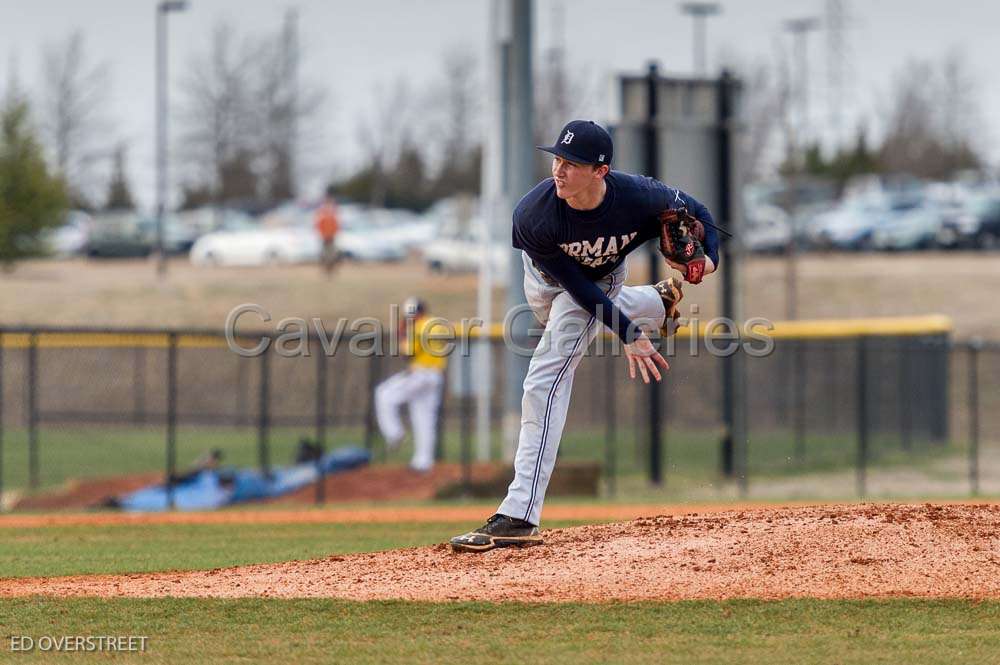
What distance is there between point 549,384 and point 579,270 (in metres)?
0.59

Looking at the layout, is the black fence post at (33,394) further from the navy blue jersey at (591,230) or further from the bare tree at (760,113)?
the bare tree at (760,113)

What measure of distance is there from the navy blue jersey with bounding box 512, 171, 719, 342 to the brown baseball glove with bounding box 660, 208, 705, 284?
60mm

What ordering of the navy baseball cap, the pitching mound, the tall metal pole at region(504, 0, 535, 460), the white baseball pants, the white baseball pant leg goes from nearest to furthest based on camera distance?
the pitching mound < the navy baseball cap < the white baseball pant leg < the white baseball pants < the tall metal pole at region(504, 0, 535, 460)

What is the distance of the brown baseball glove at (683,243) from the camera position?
7.07 m

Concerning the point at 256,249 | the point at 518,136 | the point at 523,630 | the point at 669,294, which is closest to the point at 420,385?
the point at 518,136

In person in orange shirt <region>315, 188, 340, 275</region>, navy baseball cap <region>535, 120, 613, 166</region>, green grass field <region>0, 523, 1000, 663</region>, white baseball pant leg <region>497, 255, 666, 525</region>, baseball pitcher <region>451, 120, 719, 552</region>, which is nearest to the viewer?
green grass field <region>0, 523, 1000, 663</region>

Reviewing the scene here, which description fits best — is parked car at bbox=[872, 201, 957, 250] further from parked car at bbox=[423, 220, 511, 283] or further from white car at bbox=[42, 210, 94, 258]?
white car at bbox=[42, 210, 94, 258]

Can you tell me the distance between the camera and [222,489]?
1628cm

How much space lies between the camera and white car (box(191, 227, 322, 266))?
45656mm

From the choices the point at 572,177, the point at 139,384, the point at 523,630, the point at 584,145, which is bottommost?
the point at 523,630

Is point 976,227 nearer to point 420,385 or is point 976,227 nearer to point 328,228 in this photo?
point 328,228

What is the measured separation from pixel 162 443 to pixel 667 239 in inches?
685

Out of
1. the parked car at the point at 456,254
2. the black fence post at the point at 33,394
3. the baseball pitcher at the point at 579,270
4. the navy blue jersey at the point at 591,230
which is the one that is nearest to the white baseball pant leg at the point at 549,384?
the baseball pitcher at the point at 579,270

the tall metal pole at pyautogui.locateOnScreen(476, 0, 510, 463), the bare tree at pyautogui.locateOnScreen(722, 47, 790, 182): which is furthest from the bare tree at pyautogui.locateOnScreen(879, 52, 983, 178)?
the tall metal pole at pyautogui.locateOnScreen(476, 0, 510, 463)
